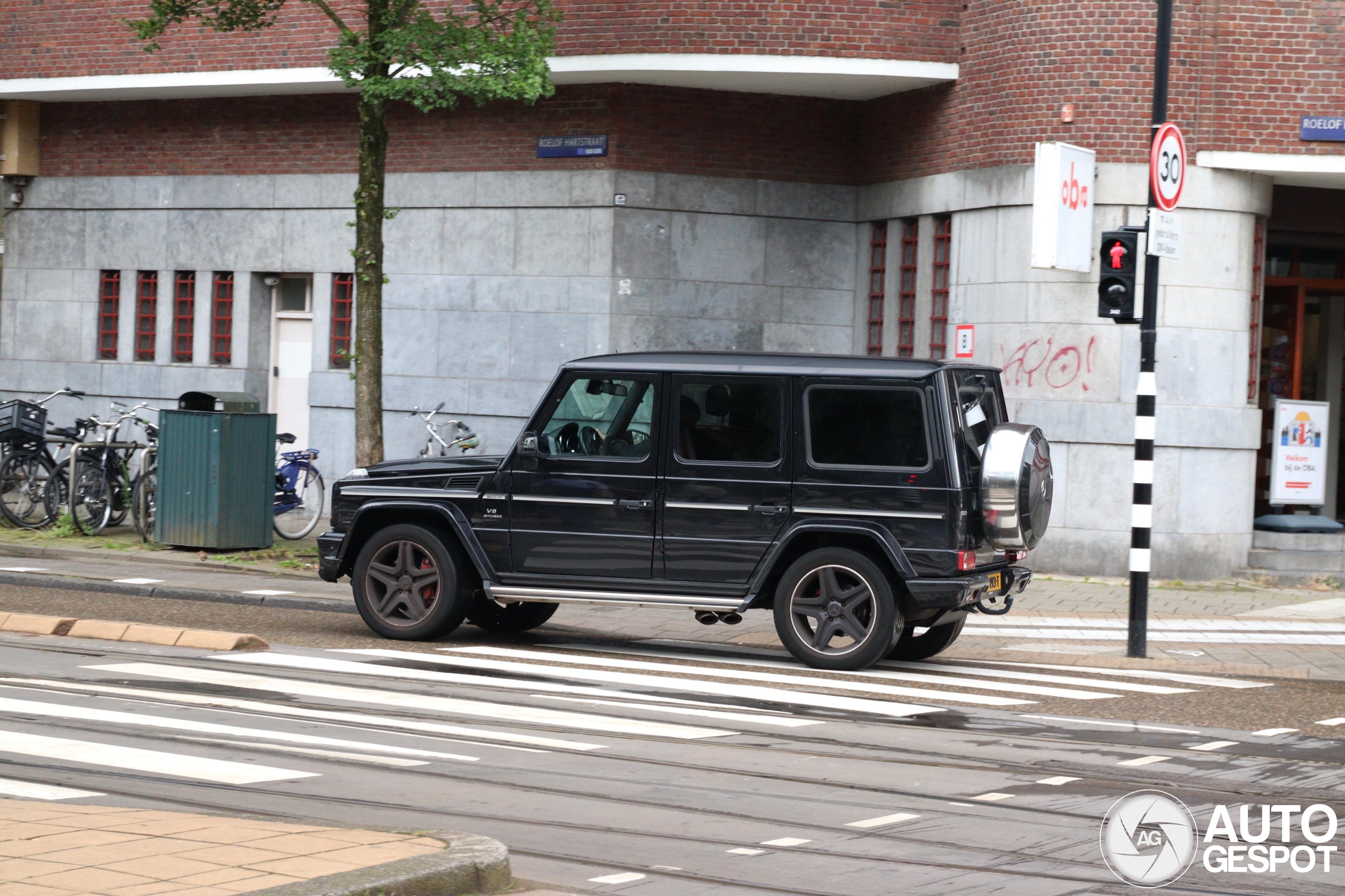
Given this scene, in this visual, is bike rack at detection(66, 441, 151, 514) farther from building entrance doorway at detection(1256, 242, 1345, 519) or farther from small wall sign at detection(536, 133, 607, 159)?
building entrance doorway at detection(1256, 242, 1345, 519)

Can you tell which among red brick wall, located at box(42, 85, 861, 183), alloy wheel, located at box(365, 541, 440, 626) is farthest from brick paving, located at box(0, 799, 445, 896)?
red brick wall, located at box(42, 85, 861, 183)

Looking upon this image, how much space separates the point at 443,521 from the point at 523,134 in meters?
9.60

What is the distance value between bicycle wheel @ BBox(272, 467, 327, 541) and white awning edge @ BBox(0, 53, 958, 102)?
14.2ft

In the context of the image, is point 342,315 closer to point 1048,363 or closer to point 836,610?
point 1048,363

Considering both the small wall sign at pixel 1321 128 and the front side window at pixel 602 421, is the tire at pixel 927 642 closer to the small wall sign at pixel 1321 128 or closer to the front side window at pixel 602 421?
the front side window at pixel 602 421

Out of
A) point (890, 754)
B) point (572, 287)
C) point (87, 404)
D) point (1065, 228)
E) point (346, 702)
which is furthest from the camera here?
point (87, 404)

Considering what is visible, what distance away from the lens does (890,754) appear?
7988 millimetres

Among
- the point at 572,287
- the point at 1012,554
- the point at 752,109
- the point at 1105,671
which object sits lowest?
the point at 1105,671

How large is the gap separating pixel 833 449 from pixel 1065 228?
7.49 metres

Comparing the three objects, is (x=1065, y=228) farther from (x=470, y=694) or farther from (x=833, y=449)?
(x=470, y=694)

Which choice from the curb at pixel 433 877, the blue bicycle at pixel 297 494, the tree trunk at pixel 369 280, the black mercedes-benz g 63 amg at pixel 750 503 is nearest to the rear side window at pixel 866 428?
the black mercedes-benz g 63 amg at pixel 750 503

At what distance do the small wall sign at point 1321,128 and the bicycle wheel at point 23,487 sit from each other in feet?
44.2

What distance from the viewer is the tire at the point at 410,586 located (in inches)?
454

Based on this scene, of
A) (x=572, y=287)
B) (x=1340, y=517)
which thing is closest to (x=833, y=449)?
(x=572, y=287)
